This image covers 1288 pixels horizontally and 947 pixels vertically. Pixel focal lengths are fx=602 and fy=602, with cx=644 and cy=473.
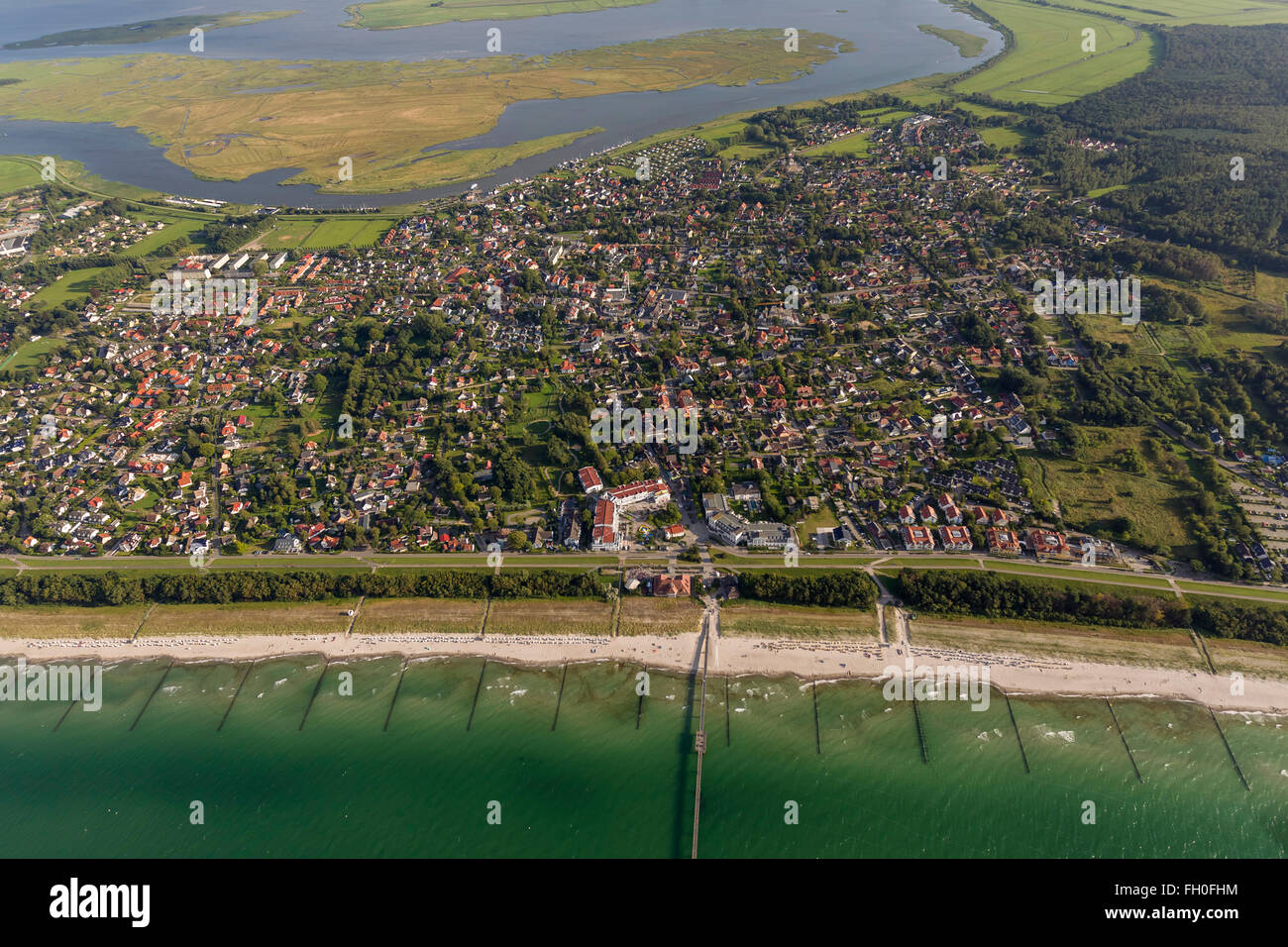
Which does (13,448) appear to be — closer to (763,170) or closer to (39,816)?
(39,816)

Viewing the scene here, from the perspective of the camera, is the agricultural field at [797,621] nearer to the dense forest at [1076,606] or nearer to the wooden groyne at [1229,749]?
the dense forest at [1076,606]

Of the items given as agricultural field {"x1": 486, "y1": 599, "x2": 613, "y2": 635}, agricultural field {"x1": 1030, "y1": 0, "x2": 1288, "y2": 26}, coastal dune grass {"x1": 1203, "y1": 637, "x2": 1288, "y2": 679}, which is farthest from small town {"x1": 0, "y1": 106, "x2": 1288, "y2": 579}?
agricultural field {"x1": 1030, "y1": 0, "x2": 1288, "y2": 26}

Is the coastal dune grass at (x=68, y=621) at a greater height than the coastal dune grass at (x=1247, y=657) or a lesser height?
greater

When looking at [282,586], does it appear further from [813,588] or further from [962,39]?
[962,39]

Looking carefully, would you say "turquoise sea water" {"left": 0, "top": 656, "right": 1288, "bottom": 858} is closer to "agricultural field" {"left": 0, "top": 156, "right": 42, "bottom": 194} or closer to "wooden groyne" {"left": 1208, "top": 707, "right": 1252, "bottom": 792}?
"wooden groyne" {"left": 1208, "top": 707, "right": 1252, "bottom": 792}

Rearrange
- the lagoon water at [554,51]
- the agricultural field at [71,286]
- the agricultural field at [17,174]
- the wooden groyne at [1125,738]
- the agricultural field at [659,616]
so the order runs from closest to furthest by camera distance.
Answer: the wooden groyne at [1125,738]
the agricultural field at [659,616]
the agricultural field at [71,286]
the agricultural field at [17,174]
the lagoon water at [554,51]

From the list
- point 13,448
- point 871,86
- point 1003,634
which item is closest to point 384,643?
point 1003,634

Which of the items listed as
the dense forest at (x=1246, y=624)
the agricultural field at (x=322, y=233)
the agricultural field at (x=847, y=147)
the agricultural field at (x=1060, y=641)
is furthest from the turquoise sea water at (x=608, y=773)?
Answer: the agricultural field at (x=847, y=147)
